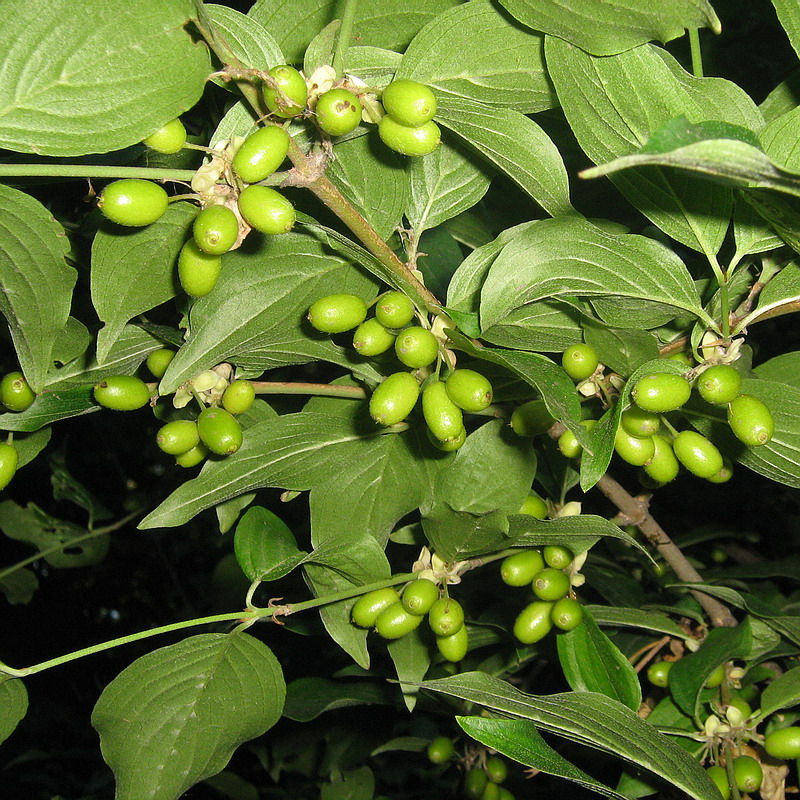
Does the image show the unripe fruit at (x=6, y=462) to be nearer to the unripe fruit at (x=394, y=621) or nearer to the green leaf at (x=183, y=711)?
the green leaf at (x=183, y=711)

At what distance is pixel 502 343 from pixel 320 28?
1.80ft

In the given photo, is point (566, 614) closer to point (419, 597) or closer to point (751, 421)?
point (419, 597)

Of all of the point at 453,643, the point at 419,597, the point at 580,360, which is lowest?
the point at 453,643

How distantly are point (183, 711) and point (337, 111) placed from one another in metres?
1.07

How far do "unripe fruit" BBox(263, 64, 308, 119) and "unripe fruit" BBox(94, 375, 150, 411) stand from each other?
587 millimetres

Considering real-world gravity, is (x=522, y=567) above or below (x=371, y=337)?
below

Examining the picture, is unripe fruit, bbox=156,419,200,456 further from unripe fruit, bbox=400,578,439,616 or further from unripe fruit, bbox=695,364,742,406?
unripe fruit, bbox=695,364,742,406

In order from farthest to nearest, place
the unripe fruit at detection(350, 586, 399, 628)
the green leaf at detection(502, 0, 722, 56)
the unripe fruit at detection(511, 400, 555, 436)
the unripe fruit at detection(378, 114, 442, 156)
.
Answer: the unripe fruit at detection(350, 586, 399, 628), the unripe fruit at detection(511, 400, 555, 436), the unripe fruit at detection(378, 114, 442, 156), the green leaf at detection(502, 0, 722, 56)

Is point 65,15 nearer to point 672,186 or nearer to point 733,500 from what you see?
point 672,186

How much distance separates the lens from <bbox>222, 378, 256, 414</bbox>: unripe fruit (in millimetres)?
1395

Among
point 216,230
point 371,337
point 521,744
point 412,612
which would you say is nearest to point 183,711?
point 412,612

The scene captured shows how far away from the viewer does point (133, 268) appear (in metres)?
1.17

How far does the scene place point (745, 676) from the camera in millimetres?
1790

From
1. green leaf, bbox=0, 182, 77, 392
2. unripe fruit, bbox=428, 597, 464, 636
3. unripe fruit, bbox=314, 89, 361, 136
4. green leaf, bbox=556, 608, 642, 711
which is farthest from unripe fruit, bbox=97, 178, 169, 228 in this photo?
green leaf, bbox=556, 608, 642, 711
